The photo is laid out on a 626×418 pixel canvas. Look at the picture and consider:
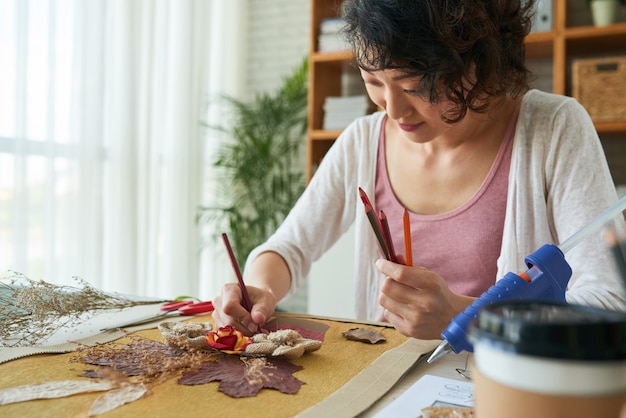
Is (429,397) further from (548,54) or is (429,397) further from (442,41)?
(548,54)

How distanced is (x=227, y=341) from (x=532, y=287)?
0.41 meters

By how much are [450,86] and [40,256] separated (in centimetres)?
213

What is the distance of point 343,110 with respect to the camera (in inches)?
127

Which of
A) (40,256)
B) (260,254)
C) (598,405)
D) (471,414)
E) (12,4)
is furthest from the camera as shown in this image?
(40,256)

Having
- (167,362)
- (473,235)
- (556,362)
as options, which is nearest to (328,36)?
(473,235)

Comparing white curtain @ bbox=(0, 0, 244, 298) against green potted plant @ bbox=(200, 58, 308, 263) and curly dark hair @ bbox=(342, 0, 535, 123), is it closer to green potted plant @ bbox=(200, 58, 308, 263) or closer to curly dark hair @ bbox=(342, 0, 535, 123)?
green potted plant @ bbox=(200, 58, 308, 263)

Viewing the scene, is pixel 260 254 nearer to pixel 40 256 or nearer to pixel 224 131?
pixel 40 256

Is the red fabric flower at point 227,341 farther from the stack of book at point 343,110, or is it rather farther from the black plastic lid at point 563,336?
the stack of book at point 343,110

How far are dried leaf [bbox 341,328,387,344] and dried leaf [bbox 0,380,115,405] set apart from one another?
39 centimetres

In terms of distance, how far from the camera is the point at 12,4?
242 cm

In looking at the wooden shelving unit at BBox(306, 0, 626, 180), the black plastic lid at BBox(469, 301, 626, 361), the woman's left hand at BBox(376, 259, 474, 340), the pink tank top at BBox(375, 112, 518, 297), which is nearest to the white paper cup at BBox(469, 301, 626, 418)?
the black plastic lid at BBox(469, 301, 626, 361)

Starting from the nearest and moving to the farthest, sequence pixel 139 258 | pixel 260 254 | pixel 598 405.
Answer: pixel 598 405 < pixel 260 254 < pixel 139 258

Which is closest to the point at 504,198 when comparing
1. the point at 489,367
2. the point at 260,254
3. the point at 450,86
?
the point at 450,86

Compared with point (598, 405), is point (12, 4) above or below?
above
